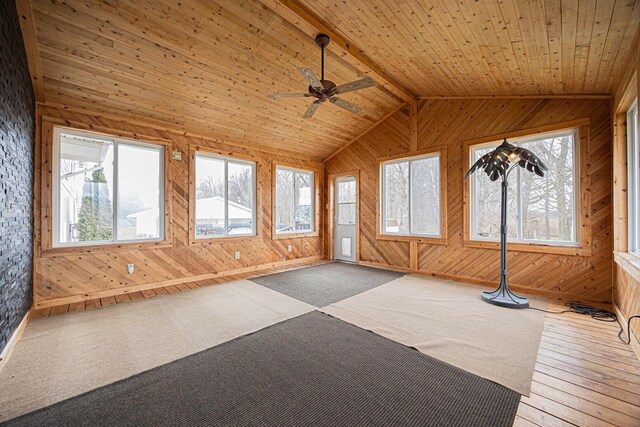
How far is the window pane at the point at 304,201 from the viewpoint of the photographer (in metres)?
6.72

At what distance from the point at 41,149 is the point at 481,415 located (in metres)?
5.40

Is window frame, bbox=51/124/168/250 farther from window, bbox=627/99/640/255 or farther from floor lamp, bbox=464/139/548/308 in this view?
window, bbox=627/99/640/255

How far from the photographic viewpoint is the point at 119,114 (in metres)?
3.96

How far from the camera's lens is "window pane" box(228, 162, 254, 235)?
214 inches

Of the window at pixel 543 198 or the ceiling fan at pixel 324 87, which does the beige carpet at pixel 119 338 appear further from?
the window at pixel 543 198

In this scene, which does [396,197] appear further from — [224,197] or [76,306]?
[76,306]

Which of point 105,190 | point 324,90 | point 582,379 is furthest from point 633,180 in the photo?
point 105,190

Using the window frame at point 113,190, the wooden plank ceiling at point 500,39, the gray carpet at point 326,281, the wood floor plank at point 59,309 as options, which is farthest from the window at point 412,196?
the wood floor plank at point 59,309

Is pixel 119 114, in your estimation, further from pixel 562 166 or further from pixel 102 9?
pixel 562 166

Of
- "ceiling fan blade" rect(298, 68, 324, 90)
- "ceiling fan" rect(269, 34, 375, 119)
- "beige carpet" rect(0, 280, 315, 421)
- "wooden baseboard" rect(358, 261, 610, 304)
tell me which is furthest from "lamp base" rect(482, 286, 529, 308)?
"ceiling fan blade" rect(298, 68, 324, 90)

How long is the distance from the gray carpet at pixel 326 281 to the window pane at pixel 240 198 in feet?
4.16

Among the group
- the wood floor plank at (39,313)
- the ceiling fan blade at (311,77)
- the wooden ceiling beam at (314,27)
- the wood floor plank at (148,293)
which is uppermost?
the wooden ceiling beam at (314,27)

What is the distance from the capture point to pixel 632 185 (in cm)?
296

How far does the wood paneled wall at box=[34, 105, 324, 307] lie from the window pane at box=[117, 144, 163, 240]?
216 mm
